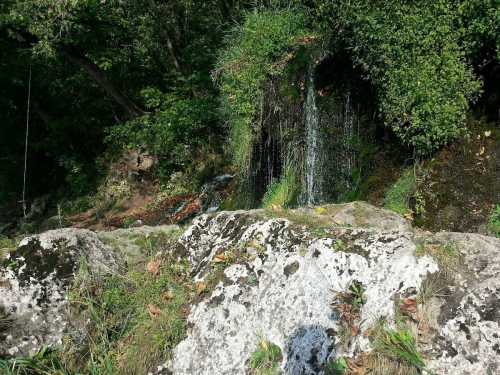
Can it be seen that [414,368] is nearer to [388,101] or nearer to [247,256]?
[247,256]

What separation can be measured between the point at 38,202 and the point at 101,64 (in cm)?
787

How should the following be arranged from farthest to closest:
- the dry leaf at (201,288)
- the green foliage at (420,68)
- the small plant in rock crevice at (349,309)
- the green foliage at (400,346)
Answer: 1. the green foliage at (420,68)
2. the dry leaf at (201,288)
3. the small plant in rock crevice at (349,309)
4. the green foliage at (400,346)

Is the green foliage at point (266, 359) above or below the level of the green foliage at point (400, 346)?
below

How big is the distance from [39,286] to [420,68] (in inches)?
165

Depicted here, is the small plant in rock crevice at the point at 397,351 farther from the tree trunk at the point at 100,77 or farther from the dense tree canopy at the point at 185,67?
the tree trunk at the point at 100,77

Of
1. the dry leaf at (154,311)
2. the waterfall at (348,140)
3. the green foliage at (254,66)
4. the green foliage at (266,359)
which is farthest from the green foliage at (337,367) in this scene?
the green foliage at (254,66)

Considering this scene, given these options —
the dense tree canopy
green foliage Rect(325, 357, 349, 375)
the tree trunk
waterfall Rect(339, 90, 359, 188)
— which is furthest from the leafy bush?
green foliage Rect(325, 357, 349, 375)

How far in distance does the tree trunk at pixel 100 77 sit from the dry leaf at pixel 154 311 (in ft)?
38.2

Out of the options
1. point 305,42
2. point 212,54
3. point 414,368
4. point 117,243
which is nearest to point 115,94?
point 212,54

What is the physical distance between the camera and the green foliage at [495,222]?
4.73 meters

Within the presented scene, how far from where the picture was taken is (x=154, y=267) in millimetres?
4293

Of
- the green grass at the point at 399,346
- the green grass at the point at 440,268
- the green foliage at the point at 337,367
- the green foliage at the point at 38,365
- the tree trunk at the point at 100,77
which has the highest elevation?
the tree trunk at the point at 100,77

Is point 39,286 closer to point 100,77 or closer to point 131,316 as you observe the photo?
point 131,316

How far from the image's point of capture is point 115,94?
14.8 metres
